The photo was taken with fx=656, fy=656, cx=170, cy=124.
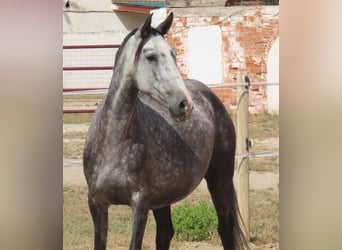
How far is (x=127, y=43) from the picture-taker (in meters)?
2.58

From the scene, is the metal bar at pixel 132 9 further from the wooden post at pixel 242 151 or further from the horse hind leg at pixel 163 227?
the horse hind leg at pixel 163 227

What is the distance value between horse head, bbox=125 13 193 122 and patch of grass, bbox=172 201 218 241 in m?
0.81

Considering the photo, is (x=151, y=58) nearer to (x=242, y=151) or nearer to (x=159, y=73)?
(x=159, y=73)

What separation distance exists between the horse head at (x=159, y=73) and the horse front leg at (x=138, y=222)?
1.23 ft

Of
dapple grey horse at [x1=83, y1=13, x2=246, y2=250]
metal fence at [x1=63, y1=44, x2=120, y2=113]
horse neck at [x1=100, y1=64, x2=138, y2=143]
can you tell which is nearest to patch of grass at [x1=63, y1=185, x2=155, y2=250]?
dapple grey horse at [x1=83, y1=13, x2=246, y2=250]

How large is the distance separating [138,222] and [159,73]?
588 millimetres

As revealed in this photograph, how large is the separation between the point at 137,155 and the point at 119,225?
60 cm

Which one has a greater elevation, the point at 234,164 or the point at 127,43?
the point at 127,43
